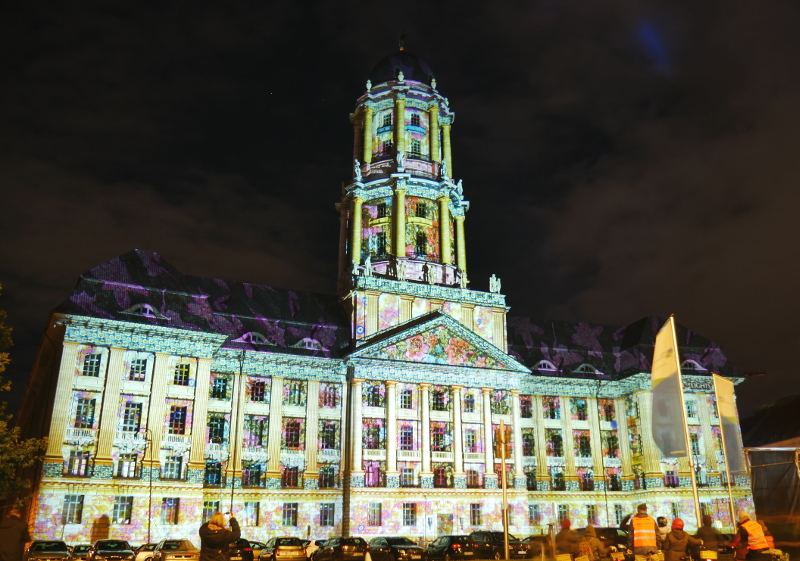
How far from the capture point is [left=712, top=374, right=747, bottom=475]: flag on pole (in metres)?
25.3

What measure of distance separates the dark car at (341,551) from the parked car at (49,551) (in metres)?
12.8

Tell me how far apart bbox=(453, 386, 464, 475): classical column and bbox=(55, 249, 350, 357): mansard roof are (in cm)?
1078

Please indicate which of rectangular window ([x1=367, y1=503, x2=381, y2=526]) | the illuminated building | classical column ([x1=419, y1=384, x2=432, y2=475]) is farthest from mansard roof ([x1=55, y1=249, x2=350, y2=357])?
rectangular window ([x1=367, y1=503, x2=381, y2=526])

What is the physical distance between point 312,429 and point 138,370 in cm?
1483

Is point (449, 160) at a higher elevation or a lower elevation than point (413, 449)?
higher

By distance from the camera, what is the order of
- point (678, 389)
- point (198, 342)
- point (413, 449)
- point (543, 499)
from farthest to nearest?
point (543, 499)
point (413, 449)
point (198, 342)
point (678, 389)

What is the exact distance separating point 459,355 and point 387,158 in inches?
943

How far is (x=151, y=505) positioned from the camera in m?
52.4

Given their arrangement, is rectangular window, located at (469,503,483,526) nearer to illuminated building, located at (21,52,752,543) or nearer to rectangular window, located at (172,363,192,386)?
illuminated building, located at (21,52,752,543)

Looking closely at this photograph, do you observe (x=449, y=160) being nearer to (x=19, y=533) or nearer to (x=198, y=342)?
(x=198, y=342)

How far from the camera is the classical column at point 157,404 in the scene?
53750 mm

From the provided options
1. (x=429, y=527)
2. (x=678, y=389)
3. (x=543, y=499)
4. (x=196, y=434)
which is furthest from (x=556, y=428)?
(x=678, y=389)

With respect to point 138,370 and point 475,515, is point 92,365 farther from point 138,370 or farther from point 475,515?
point 475,515

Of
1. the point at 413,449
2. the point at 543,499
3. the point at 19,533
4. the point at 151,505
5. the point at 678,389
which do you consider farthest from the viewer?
the point at 543,499
